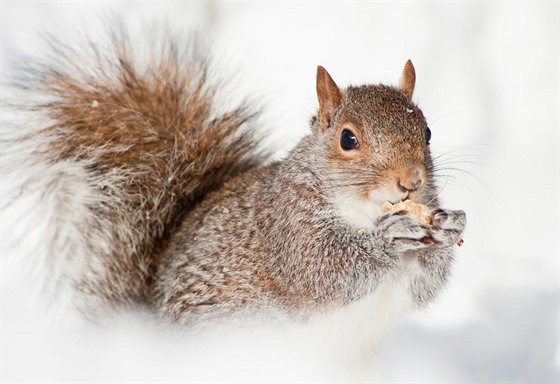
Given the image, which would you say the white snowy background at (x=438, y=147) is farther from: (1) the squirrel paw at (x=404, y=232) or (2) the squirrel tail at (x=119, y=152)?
(1) the squirrel paw at (x=404, y=232)

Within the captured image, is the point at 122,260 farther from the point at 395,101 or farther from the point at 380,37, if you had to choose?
the point at 380,37

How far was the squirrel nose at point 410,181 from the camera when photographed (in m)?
1.94

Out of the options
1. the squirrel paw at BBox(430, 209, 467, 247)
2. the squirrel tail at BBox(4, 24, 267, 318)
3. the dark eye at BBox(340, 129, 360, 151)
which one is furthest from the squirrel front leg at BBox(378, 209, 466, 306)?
the squirrel tail at BBox(4, 24, 267, 318)

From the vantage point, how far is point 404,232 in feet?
6.65

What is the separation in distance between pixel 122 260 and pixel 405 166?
88 cm

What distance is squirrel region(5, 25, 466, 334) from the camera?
6.85 feet

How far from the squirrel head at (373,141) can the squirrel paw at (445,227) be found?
0.24 ft

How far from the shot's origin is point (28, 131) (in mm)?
2502

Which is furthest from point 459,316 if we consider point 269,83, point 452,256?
point 269,83

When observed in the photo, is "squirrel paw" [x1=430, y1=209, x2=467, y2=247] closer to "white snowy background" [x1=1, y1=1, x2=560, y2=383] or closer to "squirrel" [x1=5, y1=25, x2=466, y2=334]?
"squirrel" [x1=5, y1=25, x2=466, y2=334]

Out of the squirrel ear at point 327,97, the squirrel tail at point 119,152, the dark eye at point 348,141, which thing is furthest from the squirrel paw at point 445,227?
the squirrel tail at point 119,152

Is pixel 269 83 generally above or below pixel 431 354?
above

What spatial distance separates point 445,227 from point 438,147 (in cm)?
124

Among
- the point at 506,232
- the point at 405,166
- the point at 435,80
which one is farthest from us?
the point at 435,80
